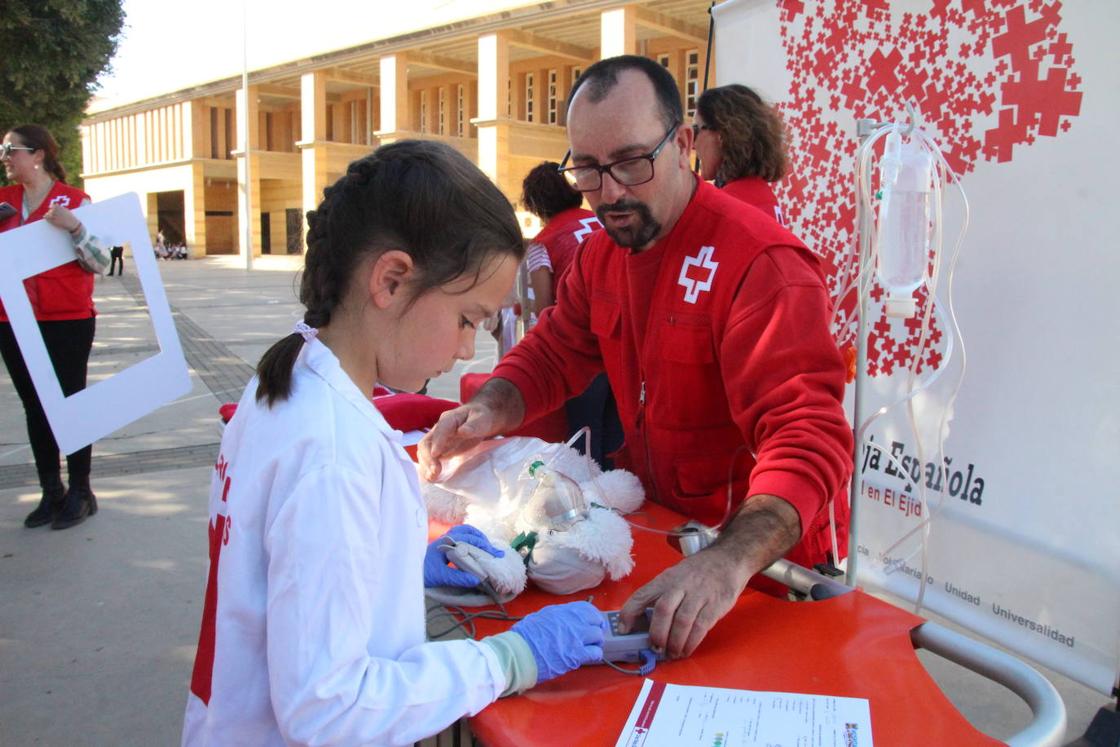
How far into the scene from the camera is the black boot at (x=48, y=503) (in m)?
4.11

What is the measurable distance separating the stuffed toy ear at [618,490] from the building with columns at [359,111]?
51.7ft

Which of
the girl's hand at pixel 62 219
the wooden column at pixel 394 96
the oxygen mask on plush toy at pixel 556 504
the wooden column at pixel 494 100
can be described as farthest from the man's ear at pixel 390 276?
the wooden column at pixel 394 96

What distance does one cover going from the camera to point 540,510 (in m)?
1.57

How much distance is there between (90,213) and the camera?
12.1 feet

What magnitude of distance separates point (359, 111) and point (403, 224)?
118 ft

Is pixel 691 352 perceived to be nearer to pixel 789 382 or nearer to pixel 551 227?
pixel 789 382

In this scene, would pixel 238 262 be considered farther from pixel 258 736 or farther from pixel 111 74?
pixel 258 736

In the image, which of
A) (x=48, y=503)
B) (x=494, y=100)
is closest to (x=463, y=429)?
(x=48, y=503)

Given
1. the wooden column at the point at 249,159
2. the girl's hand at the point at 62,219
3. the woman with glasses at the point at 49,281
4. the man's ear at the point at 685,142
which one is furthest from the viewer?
the wooden column at the point at 249,159

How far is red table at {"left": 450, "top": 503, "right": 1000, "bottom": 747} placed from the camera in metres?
1.08

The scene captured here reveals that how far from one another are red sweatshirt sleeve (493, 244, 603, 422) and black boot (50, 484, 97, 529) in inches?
117

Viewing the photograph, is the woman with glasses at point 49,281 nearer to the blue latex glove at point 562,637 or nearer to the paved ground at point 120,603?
the paved ground at point 120,603

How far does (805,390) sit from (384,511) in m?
0.83

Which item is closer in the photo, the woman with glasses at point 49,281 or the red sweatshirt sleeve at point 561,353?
the red sweatshirt sleeve at point 561,353
